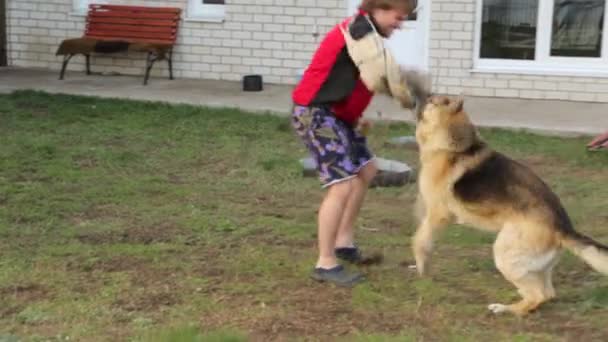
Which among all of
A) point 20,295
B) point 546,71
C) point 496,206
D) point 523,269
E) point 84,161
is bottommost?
point 20,295

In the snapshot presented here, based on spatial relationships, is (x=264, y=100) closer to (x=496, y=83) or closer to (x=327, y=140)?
Answer: (x=496, y=83)

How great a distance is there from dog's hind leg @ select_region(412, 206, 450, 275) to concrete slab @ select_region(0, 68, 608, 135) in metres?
5.26

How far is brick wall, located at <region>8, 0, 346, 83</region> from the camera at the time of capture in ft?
42.4

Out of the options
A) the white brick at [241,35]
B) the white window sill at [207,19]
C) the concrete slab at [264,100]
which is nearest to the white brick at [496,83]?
the concrete slab at [264,100]

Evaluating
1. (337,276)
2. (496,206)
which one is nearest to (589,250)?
(496,206)

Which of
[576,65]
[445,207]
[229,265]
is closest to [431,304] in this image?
[445,207]

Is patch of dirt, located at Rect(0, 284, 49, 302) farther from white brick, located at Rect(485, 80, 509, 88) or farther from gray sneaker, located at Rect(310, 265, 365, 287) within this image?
white brick, located at Rect(485, 80, 509, 88)

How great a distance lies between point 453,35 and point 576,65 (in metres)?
1.63

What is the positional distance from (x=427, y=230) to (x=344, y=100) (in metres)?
0.82

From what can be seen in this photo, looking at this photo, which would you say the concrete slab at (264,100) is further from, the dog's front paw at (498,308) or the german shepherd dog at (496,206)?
the dog's front paw at (498,308)

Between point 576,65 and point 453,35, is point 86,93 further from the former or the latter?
point 576,65

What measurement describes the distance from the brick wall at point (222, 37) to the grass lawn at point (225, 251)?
150 inches

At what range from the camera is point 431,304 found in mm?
4707

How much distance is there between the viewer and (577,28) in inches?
464
